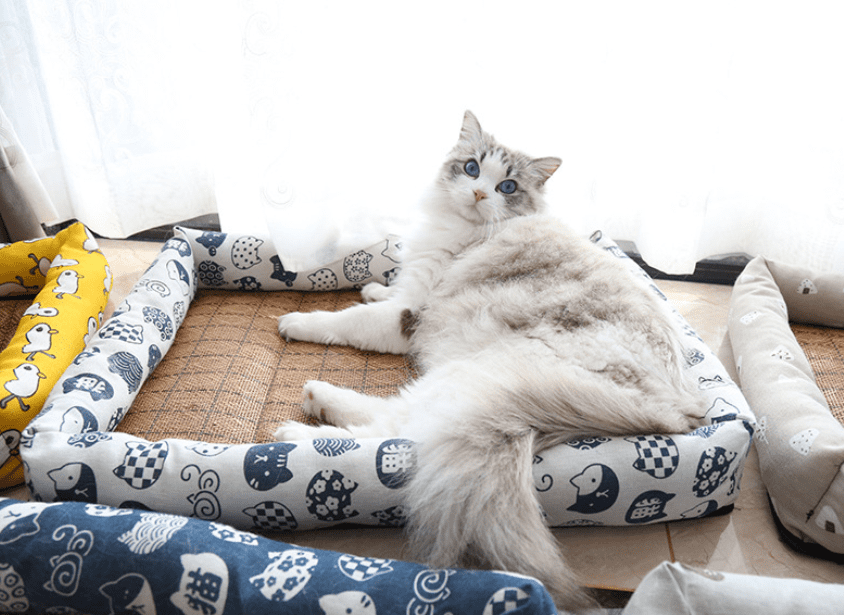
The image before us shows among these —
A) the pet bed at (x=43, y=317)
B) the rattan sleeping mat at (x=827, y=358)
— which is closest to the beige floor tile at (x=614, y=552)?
the rattan sleeping mat at (x=827, y=358)

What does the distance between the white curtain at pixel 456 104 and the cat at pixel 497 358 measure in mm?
386

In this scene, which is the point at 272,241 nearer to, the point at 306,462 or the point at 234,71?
the point at 234,71

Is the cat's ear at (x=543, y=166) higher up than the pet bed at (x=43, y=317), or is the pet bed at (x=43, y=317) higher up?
the cat's ear at (x=543, y=166)

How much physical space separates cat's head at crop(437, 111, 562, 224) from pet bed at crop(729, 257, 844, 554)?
0.68 meters

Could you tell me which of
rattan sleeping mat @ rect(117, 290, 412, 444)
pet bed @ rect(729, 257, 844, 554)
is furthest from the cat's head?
pet bed @ rect(729, 257, 844, 554)

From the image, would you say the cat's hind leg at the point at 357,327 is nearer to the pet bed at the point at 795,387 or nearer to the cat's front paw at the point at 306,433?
the cat's front paw at the point at 306,433

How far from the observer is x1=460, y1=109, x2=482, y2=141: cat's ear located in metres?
1.69

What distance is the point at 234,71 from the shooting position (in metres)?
1.94

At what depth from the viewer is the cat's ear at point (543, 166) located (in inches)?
64.9

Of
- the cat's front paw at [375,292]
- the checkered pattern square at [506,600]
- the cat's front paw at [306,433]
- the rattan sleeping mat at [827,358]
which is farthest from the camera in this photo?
the cat's front paw at [375,292]

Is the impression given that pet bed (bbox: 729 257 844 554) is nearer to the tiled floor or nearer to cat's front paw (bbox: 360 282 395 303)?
the tiled floor

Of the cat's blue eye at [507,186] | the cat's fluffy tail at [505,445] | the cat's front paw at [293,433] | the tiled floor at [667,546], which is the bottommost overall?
the tiled floor at [667,546]

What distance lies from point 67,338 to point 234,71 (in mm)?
951

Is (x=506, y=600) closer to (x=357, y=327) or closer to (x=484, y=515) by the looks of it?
(x=484, y=515)
